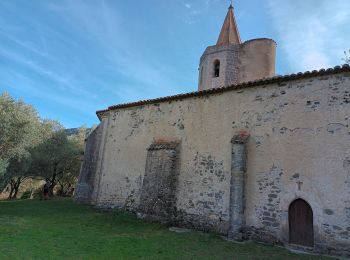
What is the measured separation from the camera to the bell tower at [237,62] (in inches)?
810

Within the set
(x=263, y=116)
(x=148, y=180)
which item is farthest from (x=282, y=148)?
(x=148, y=180)

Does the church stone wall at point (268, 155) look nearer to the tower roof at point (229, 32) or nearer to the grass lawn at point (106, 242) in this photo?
the grass lawn at point (106, 242)

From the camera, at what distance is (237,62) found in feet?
69.3

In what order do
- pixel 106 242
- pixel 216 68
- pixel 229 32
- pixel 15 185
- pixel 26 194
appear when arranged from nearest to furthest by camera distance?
1. pixel 106 242
2. pixel 216 68
3. pixel 229 32
4. pixel 15 185
5. pixel 26 194

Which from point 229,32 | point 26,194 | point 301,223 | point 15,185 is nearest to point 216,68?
point 229,32

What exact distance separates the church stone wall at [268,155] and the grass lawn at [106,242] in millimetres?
1251

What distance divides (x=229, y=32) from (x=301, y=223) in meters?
17.3

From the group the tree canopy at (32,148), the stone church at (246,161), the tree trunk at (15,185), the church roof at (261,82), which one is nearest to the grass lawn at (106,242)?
the stone church at (246,161)

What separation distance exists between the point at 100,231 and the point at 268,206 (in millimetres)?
6536

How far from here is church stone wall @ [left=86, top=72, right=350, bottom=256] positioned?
999cm

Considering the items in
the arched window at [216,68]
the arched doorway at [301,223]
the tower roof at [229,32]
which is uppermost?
the tower roof at [229,32]

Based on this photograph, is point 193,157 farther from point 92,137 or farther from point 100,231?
point 92,137

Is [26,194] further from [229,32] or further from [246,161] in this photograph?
[246,161]

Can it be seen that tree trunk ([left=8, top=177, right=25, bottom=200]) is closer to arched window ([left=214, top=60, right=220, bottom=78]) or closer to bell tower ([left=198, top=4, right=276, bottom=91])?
bell tower ([left=198, top=4, right=276, bottom=91])
